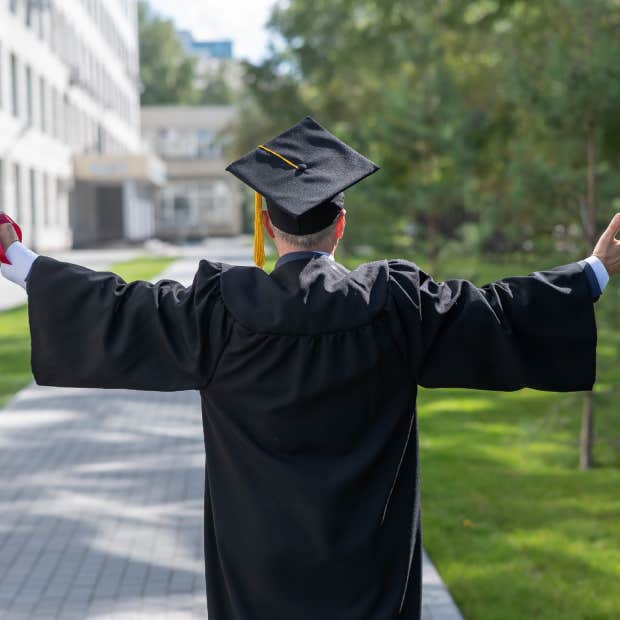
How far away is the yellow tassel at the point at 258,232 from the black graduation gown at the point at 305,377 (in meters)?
0.21

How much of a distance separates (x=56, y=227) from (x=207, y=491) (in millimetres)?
46619

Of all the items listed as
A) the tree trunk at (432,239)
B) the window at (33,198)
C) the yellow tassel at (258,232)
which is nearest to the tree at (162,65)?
the window at (33,198)

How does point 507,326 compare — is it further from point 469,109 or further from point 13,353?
point 469,109

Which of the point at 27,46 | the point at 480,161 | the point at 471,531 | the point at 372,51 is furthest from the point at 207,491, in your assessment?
the point at 27,46

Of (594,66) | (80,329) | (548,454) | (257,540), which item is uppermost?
(594,66)

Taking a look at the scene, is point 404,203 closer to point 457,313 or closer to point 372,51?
point 372,51

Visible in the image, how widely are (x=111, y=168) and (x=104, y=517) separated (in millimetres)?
49721

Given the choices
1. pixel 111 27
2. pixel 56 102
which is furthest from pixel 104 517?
pixel 111 27

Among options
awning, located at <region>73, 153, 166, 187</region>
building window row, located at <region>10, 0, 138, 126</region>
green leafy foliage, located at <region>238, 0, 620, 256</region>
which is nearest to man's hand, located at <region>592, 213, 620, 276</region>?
green leafy foliage, located at <region>238, 0, 620, 256</region>

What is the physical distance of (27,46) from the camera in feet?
138

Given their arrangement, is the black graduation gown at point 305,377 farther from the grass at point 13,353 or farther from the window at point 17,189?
the window at point 17,189

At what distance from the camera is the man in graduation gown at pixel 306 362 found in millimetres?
2883

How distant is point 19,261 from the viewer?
312 centimetres

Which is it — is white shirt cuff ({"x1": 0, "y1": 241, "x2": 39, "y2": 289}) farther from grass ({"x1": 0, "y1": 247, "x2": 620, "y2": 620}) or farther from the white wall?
the white wall
